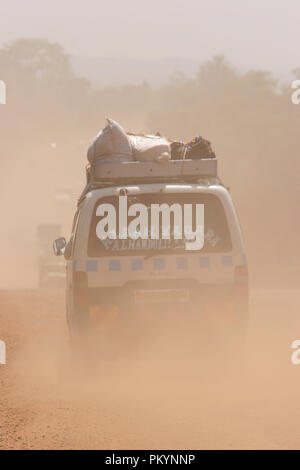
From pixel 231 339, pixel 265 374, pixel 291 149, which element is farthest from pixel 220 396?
pixel 291 149

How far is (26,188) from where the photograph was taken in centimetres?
7619

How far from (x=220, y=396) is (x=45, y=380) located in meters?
2.42

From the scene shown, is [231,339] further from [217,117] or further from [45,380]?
[217,117]

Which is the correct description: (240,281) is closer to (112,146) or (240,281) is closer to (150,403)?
(150,403)

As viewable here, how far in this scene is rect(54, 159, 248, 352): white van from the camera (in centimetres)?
802

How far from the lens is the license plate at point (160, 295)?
808cm

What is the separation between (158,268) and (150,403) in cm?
129

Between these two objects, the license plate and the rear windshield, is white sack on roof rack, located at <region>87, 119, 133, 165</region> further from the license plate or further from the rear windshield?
the license plate

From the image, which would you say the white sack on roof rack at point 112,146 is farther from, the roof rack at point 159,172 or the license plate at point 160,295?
the license plate at point 160,295

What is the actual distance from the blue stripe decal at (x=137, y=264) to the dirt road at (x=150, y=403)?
754 millimetres

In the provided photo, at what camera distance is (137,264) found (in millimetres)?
8023

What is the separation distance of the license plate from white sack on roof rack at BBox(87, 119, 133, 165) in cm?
153

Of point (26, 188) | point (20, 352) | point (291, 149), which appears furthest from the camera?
point (26, 188)

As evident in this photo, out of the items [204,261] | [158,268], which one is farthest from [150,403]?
[204,261]
